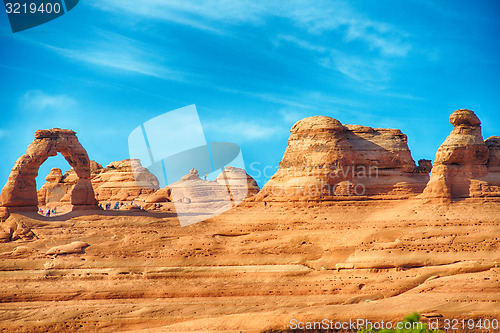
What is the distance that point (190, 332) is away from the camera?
69.2ft

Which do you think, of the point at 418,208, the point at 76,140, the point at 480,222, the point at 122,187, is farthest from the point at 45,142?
the point at 480,222

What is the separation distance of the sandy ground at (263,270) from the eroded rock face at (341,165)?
3.24 feet

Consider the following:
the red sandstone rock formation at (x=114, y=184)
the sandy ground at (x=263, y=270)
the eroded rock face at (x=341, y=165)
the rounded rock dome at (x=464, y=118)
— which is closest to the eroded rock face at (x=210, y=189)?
the red sandstone rock formation at (x=114, y=184)

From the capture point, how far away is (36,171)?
35.6 m

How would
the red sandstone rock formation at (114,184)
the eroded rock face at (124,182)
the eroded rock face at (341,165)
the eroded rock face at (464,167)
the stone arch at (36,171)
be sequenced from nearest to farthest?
the eroded rock face at (464,167), the eroded rock face at (341,165), the stone arch at (36,171), the eroded rock face at (124,182), the red sandstone rock formation at (114,184)

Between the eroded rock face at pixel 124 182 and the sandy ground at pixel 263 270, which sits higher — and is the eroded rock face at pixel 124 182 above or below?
above

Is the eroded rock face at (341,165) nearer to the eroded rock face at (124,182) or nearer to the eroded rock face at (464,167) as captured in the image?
the eroded rock face at (464,167)

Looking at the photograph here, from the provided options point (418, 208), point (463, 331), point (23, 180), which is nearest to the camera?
point (463, 331)

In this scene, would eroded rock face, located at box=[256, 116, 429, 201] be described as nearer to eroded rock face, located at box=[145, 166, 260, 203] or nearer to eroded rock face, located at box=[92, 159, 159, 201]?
eroded rock face, located at box=[145, 166, 260, 203]

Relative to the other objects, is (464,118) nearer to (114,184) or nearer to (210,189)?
(210,189)

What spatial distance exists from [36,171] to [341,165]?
20.6 meters

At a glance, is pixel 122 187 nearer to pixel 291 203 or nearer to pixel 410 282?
pixel 291 203

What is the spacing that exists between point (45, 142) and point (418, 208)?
24608 millimetres

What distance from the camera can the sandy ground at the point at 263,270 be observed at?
22.2 meters
